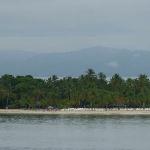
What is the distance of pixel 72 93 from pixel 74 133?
5100 cm

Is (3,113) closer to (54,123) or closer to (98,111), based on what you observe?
(98,111)

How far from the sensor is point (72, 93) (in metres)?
146

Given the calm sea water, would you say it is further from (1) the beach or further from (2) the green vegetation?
(2) the green vegetation

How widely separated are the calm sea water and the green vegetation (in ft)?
54.4

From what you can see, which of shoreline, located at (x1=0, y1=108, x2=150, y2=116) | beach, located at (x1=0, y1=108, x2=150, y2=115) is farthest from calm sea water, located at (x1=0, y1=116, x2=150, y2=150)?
beach, located at (x1=0, y1=108, x2=150, y2=115)

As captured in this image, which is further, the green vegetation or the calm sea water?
the green vegetation

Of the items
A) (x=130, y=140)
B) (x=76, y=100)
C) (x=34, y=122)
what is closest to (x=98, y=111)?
(x=76, y=100)

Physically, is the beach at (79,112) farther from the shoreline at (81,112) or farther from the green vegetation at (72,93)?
the green vegetation at (72,93)

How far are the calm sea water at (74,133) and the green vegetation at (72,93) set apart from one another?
54.4 feet

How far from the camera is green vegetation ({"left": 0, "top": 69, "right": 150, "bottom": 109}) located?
144 meters

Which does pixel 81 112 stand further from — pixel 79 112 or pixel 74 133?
pixel 74 133

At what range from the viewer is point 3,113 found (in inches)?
5448

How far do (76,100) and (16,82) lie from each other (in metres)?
15.8

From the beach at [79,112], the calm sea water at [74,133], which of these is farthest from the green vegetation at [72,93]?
the calm sea water at [74,133]
